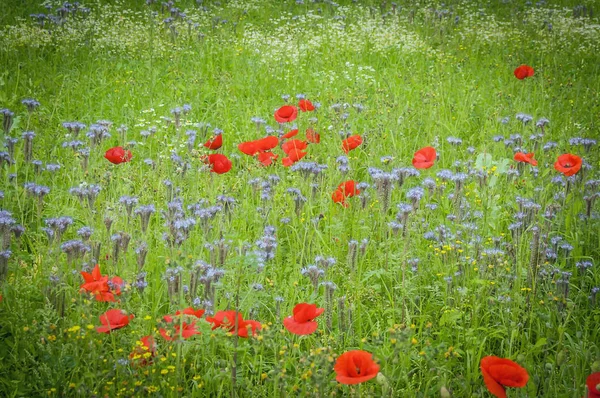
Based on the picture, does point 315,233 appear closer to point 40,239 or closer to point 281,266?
point 281,266

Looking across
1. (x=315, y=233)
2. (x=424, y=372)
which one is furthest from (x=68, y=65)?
(x=424, y=372)

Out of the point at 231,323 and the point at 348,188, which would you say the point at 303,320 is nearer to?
the point at 231,323

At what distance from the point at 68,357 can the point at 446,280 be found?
1609mm

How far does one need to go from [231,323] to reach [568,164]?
6.36ft

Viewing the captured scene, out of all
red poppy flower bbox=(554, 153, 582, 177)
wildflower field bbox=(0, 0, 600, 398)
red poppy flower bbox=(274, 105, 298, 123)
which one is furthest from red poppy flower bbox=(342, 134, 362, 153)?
red poppy flower bbox=(554, 153, 582, 177)

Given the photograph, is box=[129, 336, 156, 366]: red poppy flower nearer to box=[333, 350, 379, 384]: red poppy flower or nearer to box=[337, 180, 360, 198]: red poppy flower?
box=[333, 350, 379, 384]: red poppy flower

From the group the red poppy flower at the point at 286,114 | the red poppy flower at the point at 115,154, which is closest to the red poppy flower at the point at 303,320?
the red poppy flower at the point at 115,154

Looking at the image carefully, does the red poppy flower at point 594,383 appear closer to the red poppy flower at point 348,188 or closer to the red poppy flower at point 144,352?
the red poppy flower at point 144,352

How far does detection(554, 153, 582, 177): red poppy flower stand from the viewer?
10.7ft

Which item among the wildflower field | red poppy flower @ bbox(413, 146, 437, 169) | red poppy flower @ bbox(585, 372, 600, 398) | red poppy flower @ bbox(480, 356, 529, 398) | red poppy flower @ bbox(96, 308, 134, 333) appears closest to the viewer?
red poppy flower @ bbox(585, 372, 600, 398)

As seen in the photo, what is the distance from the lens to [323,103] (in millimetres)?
5586

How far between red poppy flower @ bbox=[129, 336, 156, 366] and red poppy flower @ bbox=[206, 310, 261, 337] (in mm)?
230

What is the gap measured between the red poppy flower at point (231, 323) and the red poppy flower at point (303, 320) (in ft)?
0.50

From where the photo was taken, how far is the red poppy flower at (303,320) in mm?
2250
